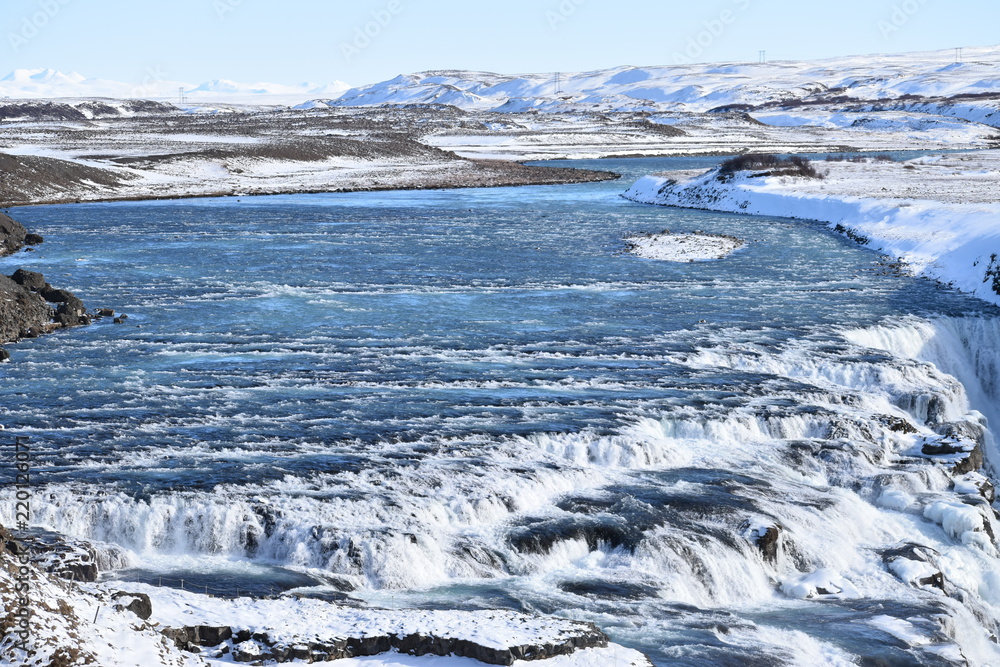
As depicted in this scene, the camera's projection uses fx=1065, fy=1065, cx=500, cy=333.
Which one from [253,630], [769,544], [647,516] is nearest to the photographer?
[253,630]

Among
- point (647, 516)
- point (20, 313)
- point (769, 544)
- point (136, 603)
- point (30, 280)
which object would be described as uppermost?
point (30, 280)

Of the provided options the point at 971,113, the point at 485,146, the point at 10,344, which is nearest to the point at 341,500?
the point at 10,344

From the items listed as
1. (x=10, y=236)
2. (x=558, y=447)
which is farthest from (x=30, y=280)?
(x=558, y=447)

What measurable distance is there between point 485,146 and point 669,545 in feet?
345

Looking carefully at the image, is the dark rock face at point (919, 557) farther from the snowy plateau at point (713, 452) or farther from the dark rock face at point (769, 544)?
the dark rock face at point (769, 544)

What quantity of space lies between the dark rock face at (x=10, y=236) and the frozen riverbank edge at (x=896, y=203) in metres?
32.5

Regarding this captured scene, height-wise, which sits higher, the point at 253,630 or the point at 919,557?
the point at 253,630

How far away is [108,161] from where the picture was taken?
7681 cm

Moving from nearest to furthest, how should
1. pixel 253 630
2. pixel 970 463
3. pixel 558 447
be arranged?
pixel 253 630 → pixel 558 447 → pixel 970 463

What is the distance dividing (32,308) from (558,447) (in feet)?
52.1

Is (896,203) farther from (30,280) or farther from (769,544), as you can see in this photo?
(30,280)

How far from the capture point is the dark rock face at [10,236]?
1548 inches

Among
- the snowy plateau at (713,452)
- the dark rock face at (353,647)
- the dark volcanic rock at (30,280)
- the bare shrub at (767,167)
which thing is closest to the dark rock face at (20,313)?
the dark volcanic rock at (30,280)

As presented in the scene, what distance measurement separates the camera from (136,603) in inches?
466
